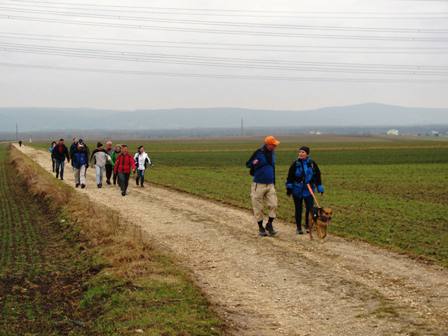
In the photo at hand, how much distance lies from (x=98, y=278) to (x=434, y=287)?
5.62 meters

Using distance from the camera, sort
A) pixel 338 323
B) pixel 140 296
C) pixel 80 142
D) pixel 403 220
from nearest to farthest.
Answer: pixel 338 323
pixel 140 296
pixel 403 220
pixel 80 142

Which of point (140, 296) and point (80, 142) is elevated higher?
point (80, 142)

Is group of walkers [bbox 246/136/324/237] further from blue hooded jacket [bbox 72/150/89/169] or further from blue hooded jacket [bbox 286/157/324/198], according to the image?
blue hooded jacket [bbox 72/150/89/169]

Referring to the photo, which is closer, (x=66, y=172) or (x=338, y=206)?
(x=338, y=206)

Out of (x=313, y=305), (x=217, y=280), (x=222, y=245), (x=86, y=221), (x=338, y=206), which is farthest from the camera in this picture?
(x=338, y=206)

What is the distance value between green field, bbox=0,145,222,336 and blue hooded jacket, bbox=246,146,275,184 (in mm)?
3267

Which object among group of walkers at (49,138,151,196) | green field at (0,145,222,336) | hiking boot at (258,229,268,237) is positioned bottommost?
green field at (0,145,222,336)

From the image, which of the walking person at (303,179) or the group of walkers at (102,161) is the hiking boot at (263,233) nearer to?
the walking person at (303,179)

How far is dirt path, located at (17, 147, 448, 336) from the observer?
27.1 feet

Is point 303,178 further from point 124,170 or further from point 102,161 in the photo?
point 102,161

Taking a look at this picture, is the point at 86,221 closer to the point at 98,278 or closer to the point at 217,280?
the point at 98,278

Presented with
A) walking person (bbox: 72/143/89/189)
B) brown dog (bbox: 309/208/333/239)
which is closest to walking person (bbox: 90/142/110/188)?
walking person (bbox: 72/143/89/189)

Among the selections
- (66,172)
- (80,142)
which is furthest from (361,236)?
(66,172)

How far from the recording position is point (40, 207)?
76.1 ft
